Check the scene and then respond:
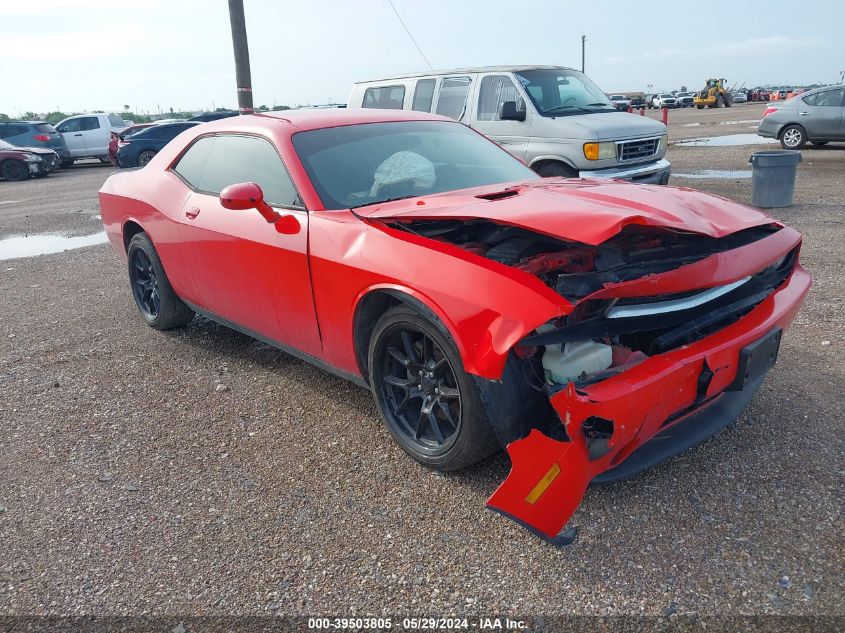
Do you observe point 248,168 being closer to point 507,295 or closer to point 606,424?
point 507,295

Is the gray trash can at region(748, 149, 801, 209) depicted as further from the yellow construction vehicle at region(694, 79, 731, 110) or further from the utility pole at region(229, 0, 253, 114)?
the yellow construction vehicle at region(694, 79, 731, 110)

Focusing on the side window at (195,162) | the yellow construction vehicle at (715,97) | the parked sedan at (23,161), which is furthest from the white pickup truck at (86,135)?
the yellow construction vehicle at (715,97)

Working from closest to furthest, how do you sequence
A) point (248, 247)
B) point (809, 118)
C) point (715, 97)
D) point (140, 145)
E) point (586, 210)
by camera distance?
1. point (586, 210)
2. point (248, 247)
3. point (809, 118)
4. point (140, 145)
5. point (715, 97)

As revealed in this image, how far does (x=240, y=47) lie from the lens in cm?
1205

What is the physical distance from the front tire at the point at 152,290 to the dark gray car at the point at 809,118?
1467cm

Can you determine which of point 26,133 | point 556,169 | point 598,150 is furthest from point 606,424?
point 26,133

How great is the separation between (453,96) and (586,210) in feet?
21.7

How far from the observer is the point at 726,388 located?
2.66 metres

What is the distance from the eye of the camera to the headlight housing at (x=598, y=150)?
767cm

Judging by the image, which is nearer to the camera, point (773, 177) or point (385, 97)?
point (773, 177)

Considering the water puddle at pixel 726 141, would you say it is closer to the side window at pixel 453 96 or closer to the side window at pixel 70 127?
the side window at pixel 453 96

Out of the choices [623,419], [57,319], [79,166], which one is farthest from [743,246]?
[79,166]

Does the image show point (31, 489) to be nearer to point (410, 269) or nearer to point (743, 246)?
point (410, 269)

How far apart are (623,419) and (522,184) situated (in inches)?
63.5
